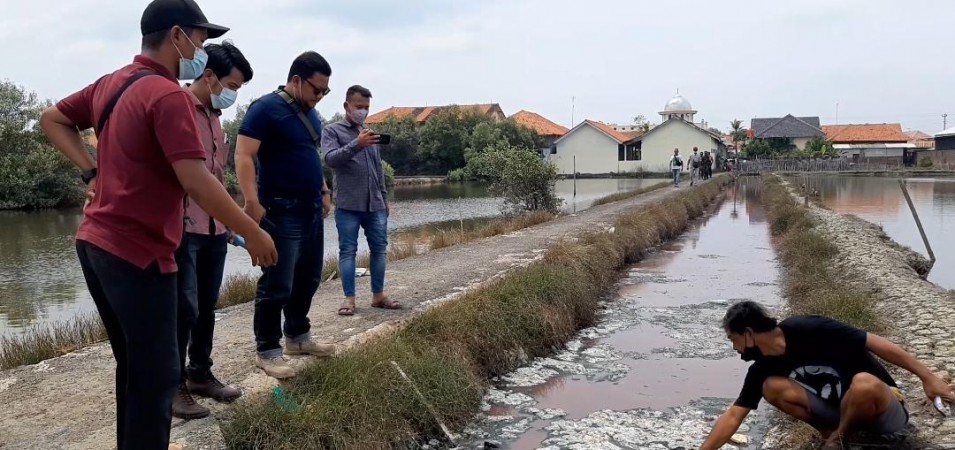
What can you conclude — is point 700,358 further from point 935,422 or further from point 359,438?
point 359,438

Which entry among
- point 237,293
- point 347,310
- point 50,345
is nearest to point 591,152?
point 237,293

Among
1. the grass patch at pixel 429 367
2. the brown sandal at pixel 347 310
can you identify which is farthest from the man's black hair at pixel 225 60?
the brown sandal at pixel 347 310

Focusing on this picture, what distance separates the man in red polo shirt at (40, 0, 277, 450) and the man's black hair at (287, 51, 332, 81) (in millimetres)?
1558

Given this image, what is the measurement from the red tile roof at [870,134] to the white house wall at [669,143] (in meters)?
19.8

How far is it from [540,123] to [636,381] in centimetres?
6661

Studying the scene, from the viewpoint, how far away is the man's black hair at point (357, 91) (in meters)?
5.29

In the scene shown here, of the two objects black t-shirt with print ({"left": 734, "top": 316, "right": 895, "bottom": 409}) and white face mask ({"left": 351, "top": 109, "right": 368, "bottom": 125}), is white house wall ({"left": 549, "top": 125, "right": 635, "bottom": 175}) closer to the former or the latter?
white face mask ({"left": 351, "top": 109, "right": 368, "bottom": 125})

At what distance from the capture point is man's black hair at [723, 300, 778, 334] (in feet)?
12.0

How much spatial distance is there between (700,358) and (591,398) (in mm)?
1584

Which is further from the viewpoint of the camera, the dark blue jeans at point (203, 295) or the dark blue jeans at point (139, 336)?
the dark blue jeans at point (203, 295)

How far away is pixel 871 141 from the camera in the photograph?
6350 cm

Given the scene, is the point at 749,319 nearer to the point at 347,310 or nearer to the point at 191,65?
the point at 191,65

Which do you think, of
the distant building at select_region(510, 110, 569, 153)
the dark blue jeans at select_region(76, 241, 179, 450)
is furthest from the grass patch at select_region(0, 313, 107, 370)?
the distant building at select_region(510, 110, 569, 153)

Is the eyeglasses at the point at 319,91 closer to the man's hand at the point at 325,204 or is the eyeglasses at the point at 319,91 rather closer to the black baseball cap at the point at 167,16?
the man's hand at the point at 325,204
